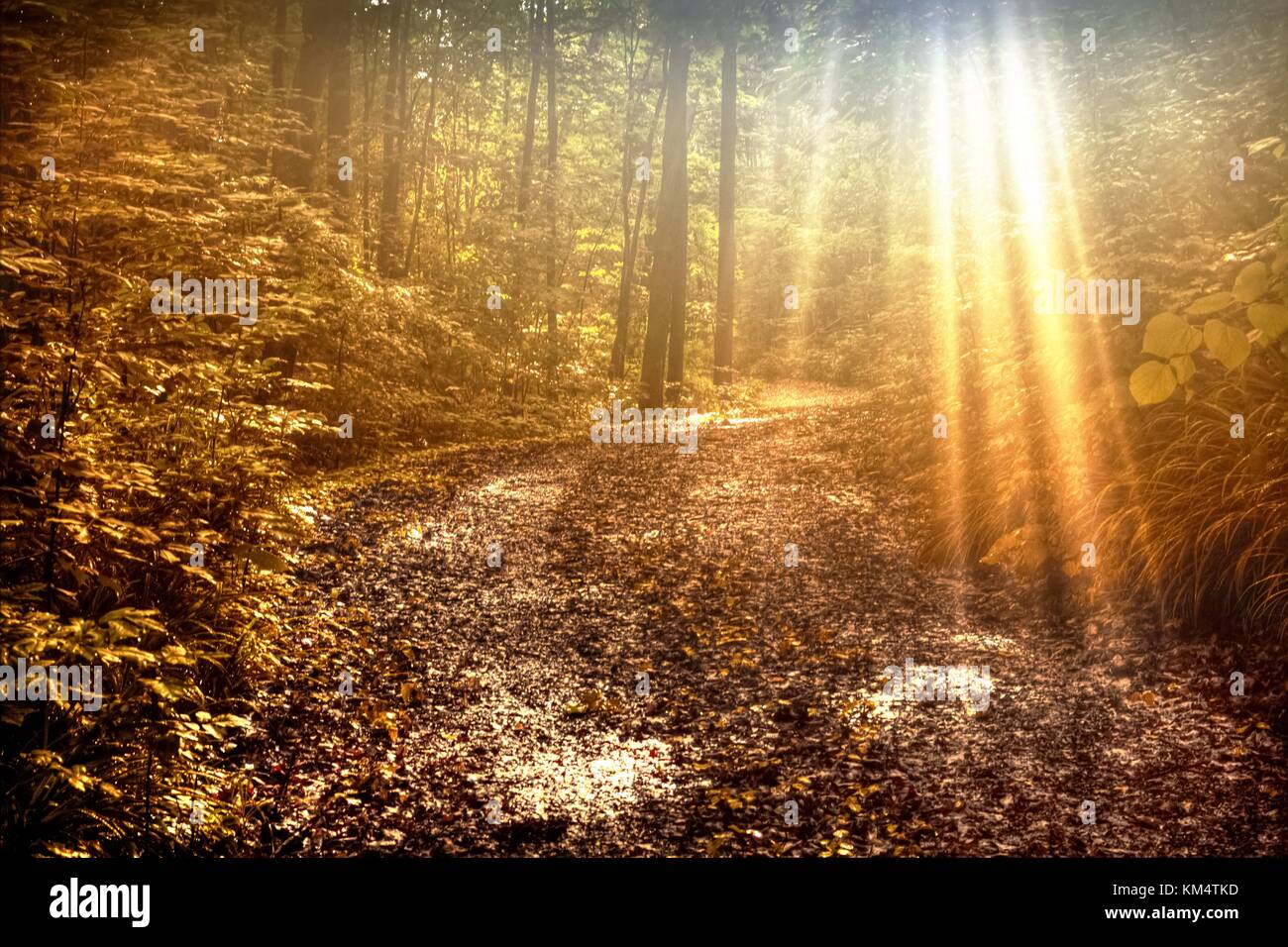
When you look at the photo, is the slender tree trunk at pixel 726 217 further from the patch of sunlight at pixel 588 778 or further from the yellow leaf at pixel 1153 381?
the yellow leaf at pixel 1153 381

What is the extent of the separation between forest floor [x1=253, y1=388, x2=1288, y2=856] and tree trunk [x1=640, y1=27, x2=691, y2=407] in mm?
11521

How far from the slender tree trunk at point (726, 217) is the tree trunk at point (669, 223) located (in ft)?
16.9

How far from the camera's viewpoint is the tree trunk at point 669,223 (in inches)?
830

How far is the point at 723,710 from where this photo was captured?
6.10 meters

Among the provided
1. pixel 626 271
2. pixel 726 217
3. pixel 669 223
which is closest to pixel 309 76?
pixel 669 223

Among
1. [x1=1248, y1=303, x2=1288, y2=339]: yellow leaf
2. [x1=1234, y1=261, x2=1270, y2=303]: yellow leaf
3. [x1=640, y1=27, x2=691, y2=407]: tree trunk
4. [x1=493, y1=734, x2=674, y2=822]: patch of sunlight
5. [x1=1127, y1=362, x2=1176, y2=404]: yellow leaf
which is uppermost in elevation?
[x1=640, y1=27, x2=691, y2=407]: tree trunk

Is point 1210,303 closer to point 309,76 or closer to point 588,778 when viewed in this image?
point 588,778

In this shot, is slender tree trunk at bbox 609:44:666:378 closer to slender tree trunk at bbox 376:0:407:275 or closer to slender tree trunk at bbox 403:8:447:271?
slender tree trunk at bbox 403:8:447:271

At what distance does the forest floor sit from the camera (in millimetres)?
4527

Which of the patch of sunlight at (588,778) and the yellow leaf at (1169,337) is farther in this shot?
the patch of sunlight at (588,778)

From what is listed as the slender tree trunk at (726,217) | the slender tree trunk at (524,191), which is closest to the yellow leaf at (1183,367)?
the slender tree trunk at (524,191)

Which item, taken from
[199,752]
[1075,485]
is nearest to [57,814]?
[199,752]

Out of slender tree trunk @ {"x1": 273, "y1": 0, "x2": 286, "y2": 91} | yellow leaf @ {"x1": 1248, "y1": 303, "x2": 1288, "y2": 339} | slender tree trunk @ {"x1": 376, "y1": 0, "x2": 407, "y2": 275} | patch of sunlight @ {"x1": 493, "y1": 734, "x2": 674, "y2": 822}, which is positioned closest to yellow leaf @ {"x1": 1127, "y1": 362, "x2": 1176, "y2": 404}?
yellow leaf @ {"x1": 1248, "y1": 303, "x2": 1288, "y2": 339}

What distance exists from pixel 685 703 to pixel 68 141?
15.9ft
